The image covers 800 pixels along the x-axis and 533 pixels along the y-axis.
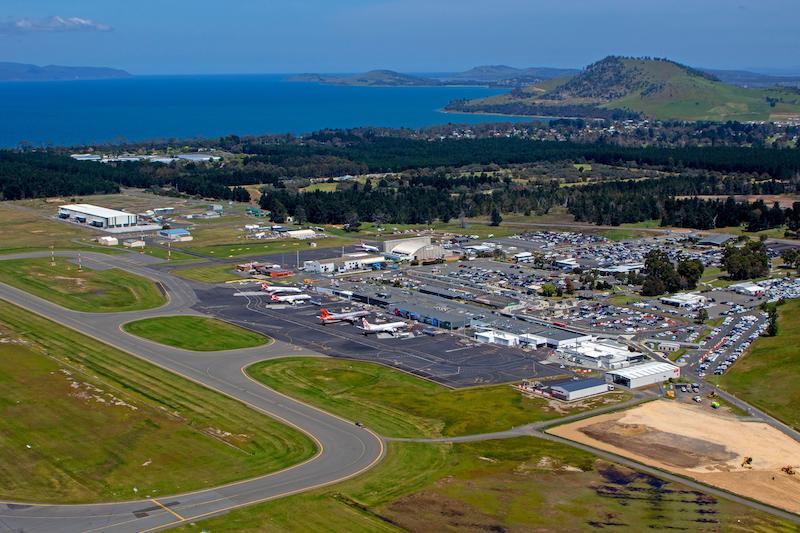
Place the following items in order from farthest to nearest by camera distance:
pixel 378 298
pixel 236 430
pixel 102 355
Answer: pixel 378 298, pixel 102 355, pixel 236 430

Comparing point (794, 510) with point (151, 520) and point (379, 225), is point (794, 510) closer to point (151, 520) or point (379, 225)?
point (151, 520)

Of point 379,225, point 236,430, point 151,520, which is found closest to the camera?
point 151,520

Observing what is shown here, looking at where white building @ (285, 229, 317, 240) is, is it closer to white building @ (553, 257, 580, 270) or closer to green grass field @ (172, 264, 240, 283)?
green grass field @ (172, 264, 240, 283)

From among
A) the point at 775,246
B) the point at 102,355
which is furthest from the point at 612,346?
the point at 775,246

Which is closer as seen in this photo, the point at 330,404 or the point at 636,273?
the point at 330,404

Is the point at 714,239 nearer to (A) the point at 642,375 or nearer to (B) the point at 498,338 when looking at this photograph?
(B) the point at 498,338

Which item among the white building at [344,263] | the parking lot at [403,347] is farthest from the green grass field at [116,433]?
the white building at [344,263]

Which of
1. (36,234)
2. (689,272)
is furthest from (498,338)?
(36,234)
